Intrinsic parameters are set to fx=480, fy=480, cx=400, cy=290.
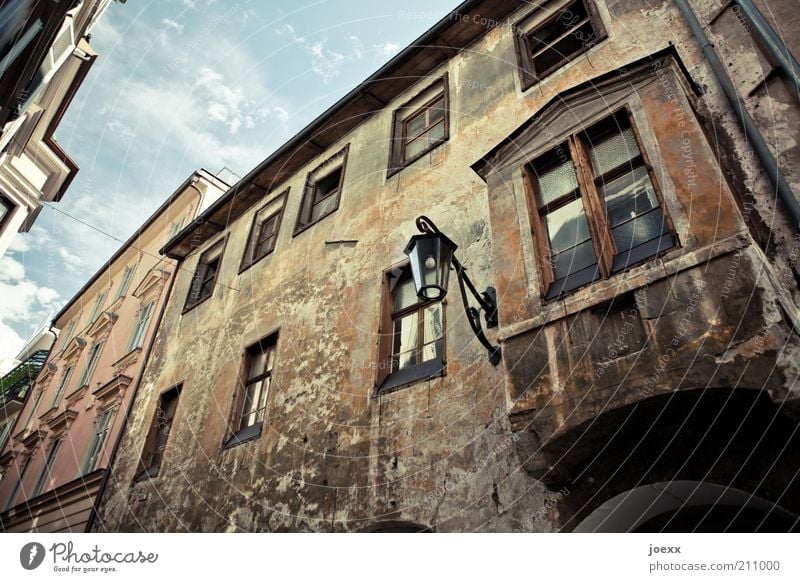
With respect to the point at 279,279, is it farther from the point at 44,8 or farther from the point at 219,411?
the point at 44,8

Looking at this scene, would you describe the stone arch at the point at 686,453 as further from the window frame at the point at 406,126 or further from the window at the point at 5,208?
the window at the point at 5,208

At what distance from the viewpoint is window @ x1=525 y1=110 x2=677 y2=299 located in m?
4.34

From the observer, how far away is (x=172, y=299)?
45.5ft

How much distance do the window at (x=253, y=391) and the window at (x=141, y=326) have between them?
692 cm

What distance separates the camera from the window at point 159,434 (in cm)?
1016

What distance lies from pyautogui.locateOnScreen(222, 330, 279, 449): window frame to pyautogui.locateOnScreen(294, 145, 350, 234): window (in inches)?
102

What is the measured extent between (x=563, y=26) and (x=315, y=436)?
744 centimetres

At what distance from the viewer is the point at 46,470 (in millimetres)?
15281

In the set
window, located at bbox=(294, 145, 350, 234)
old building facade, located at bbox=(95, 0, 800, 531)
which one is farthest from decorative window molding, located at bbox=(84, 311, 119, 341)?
window, located at bbox=(294, 145, 350, 234)

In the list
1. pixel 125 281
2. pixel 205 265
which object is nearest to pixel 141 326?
pixel 205 265

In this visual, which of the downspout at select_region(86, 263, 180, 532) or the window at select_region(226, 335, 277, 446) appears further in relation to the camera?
the downspout at select_region(86, 263, 180, 532)

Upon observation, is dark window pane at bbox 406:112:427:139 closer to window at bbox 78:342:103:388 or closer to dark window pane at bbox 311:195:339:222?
dark window pane at bbox 311:195:339:222

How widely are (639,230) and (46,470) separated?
724 inches
